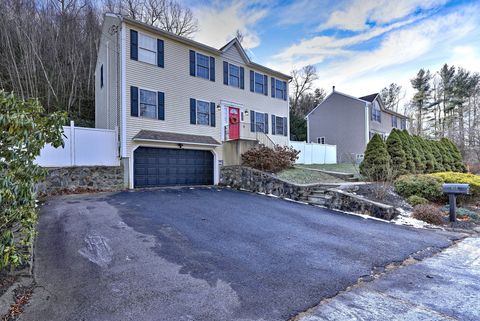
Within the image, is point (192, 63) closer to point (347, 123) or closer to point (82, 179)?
point (82, 179)

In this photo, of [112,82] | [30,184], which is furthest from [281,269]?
[112,82]

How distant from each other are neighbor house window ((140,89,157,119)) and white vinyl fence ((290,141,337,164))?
9940 mm

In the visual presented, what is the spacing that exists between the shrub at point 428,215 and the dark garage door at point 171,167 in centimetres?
969

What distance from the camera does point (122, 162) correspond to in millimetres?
11641

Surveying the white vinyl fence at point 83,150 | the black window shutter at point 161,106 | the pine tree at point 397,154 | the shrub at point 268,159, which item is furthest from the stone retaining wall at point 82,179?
the pine tree at point 397,154

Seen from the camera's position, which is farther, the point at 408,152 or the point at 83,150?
the point at 408,152

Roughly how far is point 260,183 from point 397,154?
660 centimetres

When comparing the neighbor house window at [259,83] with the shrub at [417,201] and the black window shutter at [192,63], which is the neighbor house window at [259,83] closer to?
the black window shutter at [192,63]

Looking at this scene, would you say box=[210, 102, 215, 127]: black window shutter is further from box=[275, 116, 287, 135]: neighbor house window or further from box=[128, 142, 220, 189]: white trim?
box=[275, 116, 287, 135]: neighbor house window

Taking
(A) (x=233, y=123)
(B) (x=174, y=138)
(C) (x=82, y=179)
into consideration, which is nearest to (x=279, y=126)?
(A) (x=233, y=123)

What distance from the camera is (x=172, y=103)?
13.1 metres

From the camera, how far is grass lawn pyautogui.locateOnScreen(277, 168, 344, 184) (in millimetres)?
11398

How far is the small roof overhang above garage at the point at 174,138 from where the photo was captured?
1171 centimetres

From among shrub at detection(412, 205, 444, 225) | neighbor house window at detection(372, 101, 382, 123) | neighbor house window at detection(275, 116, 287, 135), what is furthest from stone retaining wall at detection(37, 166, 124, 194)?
neighbor house window at detection(372, 101, 382, 123)
